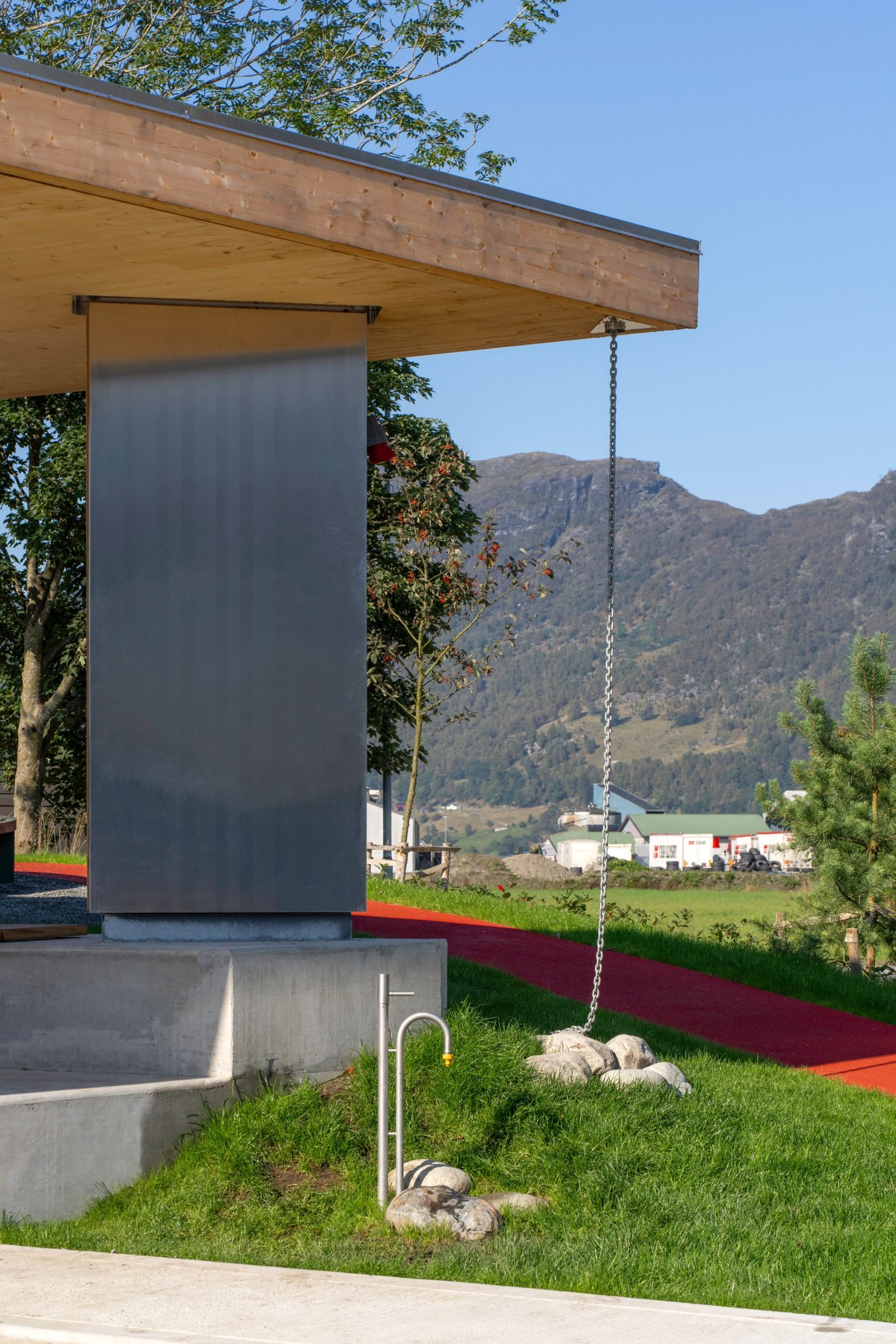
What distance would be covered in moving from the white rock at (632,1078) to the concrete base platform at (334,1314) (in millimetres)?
2298

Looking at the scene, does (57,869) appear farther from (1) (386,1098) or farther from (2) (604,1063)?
(1) (386,1098)

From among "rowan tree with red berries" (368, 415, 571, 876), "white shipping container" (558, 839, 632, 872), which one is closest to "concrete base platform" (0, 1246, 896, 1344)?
"rowan tree with red berries" (368, 415, 571, 876)

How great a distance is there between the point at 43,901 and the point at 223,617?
17.5 ft

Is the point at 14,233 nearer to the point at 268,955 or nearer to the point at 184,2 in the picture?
the point at 268,955

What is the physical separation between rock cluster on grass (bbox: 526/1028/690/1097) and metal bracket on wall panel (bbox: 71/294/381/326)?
152 inches

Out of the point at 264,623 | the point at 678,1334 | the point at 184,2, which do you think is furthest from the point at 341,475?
the point at 184,2

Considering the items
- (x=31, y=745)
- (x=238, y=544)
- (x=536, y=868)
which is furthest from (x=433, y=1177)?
(x=536, y=868)

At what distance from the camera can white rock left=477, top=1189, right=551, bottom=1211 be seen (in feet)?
17.4

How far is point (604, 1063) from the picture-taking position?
695 centimetres

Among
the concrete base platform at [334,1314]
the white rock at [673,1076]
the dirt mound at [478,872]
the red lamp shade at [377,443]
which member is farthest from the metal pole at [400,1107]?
the dirt mound at [478,872]

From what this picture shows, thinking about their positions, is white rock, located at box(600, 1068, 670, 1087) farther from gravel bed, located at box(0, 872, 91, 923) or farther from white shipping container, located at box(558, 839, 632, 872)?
white shipping container, located at box(558, 839, 632, 872)

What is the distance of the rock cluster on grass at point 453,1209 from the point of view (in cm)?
500

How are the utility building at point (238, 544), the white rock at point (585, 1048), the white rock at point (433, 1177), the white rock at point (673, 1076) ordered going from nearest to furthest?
1. the white rock at point (433, 1177)
2. the utility building at point (238, 544)
3. the white rock at point (585, 1048)
4. the white rock at point (673, 1076)

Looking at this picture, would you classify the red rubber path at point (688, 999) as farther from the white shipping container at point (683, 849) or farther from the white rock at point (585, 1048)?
the white shipping container at point (683, 849)
